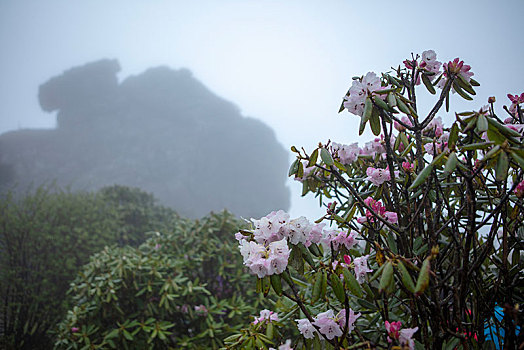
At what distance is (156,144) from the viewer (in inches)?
1123

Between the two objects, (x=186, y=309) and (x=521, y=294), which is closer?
(x=521, y=294)

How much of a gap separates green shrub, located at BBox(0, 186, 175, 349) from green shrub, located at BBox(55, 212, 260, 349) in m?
1.50

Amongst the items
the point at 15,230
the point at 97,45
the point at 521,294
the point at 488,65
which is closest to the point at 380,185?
the point at 521,294

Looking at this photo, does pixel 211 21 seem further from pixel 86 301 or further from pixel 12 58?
pixel 86 301

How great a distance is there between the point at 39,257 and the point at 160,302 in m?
2.70

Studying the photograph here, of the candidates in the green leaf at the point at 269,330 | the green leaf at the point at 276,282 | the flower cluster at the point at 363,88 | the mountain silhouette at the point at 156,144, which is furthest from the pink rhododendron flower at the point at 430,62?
the mountain silhouette at the point at 156,144

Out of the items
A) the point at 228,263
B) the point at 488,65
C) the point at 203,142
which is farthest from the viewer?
the point at 203,142

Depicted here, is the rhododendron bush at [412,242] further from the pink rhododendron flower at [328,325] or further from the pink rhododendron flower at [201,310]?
the pink rhododendron flower at [201,310]

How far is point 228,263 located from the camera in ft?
8.79

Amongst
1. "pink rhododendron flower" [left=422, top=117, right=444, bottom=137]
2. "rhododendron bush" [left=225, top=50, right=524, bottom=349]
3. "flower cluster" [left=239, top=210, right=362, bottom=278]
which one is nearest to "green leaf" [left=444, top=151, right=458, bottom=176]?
"rhododendron bush" [left=225, top=50, right=524, bottom=349]

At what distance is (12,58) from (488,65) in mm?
29545

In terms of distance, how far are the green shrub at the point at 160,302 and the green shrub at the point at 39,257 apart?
1501mm

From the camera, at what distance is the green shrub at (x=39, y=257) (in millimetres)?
3344

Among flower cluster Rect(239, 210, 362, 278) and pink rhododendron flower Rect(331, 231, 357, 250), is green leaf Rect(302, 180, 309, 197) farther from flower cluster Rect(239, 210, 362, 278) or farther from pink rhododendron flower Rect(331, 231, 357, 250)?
flower cluster Rect(239, 210, 362, 278)
